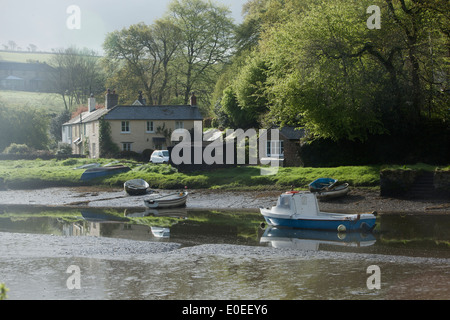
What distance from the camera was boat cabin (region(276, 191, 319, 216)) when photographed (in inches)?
993

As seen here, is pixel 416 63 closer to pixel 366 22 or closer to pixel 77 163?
pixel 366 22

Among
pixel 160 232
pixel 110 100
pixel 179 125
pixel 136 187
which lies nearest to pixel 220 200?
pixel 136 187

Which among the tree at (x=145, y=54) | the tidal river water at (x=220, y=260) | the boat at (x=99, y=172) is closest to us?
the tidal river water at (x=220, y=260)

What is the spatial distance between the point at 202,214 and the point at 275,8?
37.8m

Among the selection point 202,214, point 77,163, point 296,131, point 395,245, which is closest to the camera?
point 395,245

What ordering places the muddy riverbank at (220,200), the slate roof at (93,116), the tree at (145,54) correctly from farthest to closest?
1. the tree at (145,54)
2. the slate roof at (93,116)
3. the muddy riverbank at (220,200)

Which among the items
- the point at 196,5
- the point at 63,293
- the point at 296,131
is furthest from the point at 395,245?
the point at 196,5

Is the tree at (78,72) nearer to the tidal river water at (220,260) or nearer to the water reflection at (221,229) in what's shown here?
the water reflection at (221,229)

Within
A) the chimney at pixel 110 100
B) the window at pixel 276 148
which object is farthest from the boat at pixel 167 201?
the chimney at pixel 110 100

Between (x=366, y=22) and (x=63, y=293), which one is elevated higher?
(x=366, y=22)

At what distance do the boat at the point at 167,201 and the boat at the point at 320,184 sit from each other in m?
7.85

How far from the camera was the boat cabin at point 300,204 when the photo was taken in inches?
993

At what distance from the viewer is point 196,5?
75.4m

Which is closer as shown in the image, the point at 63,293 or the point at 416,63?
the point at 63,293
